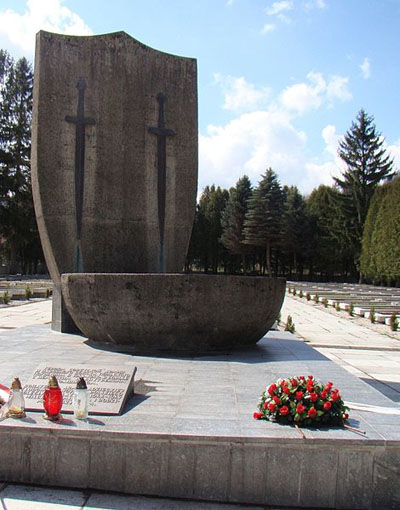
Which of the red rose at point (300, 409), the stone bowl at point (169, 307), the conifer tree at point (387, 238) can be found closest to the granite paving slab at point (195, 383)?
the red rose at point (300, 409)

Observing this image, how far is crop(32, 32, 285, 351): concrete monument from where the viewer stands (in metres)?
7.67

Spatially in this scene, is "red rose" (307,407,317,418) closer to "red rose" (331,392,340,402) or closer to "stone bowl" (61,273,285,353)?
"red rose" (331,392,340,402)

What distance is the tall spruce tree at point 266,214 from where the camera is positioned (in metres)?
45.5

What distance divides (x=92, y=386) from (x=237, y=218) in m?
45.4

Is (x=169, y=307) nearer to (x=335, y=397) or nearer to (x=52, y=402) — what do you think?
(x=52, y=402)

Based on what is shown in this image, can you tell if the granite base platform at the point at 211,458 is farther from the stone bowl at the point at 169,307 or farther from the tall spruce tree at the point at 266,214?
the tall spruce tree at the point at 266,214

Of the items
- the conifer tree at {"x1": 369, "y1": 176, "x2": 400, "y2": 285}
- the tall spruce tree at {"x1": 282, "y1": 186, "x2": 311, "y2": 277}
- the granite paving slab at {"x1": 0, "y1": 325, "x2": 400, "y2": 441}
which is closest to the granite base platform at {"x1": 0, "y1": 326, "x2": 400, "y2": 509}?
the granite paving slab at {"x1": 0, "y1": 325, "x2": 400, "y2": 441}

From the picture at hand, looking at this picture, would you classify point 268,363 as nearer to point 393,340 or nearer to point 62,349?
point 62,349

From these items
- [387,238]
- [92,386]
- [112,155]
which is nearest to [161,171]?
[112,155]

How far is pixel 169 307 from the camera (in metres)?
5.71

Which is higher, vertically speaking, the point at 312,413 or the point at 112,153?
the point at 112,153

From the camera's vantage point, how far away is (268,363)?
5.49 metres

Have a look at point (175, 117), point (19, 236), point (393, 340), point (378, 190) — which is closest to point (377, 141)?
point (378, 190)

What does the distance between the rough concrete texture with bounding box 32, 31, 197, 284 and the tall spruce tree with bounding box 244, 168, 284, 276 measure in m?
37.4
